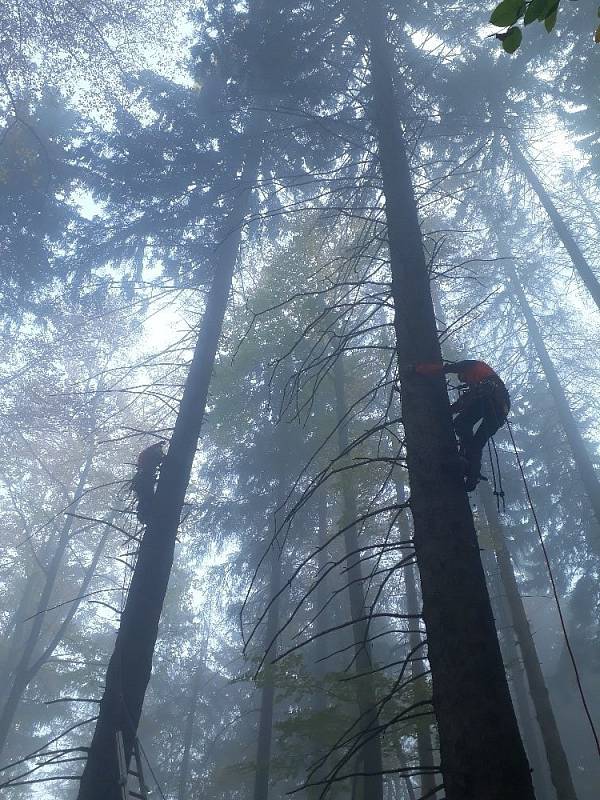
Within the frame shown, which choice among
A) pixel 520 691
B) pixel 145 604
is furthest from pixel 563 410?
pixel 145 604

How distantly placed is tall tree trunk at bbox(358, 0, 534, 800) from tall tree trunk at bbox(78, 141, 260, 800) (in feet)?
6.33

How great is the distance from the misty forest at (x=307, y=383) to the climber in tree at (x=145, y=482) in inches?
1.4

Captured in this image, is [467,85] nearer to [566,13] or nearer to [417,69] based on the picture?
[417,69]

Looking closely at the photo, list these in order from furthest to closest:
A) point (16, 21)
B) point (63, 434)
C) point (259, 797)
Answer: point (63, 434)
point (16, 21)
point (259, 797)

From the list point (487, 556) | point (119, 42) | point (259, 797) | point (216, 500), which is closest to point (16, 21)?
point (119, 42)

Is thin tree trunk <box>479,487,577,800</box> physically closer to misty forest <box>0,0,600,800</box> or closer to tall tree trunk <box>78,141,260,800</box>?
misty forest <box>0,0,600,800</box>

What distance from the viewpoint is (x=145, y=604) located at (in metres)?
5.42

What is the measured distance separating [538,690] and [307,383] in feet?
23.5

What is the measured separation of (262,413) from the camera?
14750mm

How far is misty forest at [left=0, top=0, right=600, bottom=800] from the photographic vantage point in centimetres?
357

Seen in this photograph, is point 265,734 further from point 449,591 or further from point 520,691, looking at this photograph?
point 520,691

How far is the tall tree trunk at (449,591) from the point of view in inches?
85.1

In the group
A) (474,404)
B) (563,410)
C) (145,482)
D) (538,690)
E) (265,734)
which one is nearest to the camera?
(474,404)

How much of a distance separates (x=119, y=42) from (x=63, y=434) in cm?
1087
